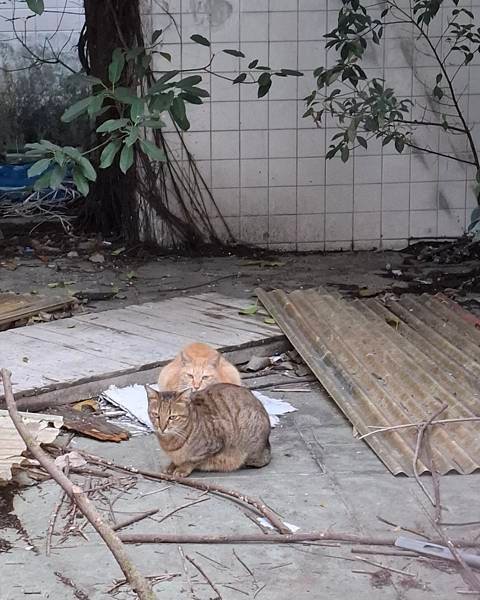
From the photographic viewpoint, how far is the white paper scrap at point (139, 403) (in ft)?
14.8

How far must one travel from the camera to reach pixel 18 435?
3.79 m

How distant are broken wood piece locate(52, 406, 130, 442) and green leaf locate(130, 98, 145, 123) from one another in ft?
4.65

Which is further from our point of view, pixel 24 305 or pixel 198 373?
pixel 24 305

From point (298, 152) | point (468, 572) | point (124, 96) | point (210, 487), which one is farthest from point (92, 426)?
point (298, 152)

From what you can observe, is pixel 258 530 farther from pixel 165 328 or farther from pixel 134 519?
pixel 165 328

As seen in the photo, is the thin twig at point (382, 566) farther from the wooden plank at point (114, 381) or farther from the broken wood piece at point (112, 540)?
the wooden plank at point (114, 381)

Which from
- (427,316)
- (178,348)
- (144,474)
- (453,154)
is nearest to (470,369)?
(427,316)

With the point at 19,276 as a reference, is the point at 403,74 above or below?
above

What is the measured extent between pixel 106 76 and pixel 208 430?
Answer: 15.3 ft

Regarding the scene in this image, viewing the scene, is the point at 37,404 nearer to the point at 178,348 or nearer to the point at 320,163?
the point at 178,348

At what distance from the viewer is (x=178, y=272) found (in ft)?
24.0

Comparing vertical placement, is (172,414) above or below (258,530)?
above

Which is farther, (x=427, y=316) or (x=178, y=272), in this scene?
(x=178, y=272)

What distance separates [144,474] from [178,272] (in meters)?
3.60
